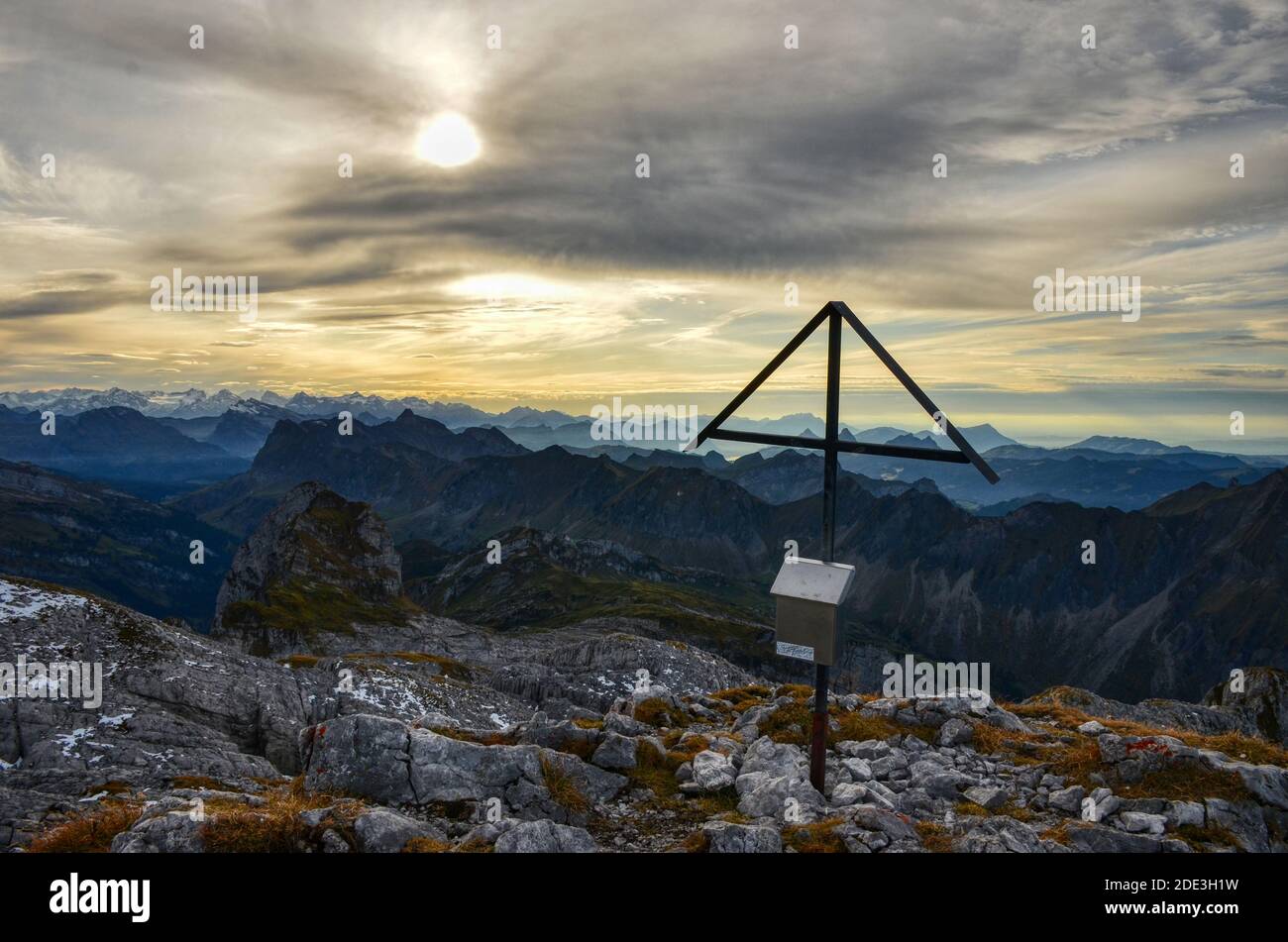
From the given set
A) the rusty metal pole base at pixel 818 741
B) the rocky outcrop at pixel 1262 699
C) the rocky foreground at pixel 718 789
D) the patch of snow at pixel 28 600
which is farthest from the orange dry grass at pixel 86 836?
the rocky outcrop at pixel 1262 699

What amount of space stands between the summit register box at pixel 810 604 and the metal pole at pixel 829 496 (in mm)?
595

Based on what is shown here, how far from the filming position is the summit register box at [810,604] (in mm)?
14852

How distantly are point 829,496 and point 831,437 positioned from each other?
136 cm

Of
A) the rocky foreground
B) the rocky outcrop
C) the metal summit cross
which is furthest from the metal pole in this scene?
the rocky outcrop

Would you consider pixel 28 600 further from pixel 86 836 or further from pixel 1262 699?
pixel 1262 699

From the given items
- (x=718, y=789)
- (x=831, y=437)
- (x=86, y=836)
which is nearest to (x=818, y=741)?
(x=718, y=789)

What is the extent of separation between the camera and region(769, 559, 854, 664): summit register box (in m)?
14.9

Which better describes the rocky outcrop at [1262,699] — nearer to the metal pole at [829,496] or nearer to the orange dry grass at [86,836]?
the metal pole at [829,496]

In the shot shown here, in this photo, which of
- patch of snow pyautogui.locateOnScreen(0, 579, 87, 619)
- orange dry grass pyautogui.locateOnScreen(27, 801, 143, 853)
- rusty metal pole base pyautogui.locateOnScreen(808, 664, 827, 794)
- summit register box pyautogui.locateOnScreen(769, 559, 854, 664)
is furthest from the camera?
patch of snow pyautogui.locateOnScreen(0, 579, 87, 619)

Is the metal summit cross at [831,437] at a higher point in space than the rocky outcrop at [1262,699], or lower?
higher

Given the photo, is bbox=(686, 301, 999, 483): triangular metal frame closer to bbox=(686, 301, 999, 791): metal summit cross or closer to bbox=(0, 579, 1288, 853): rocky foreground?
bbox=(686, 301, 999, 791): metal summit cross
